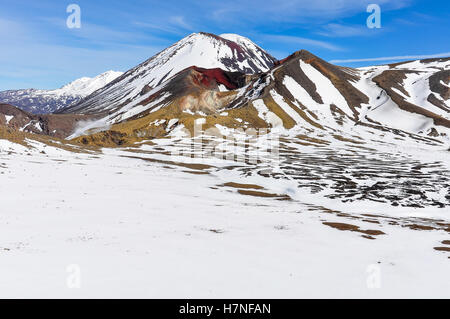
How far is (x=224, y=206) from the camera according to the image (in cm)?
3734

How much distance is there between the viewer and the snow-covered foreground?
595 inches

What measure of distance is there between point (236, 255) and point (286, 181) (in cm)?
4313

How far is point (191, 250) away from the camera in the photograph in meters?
20.3

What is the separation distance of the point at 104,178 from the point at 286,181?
32968 millimetres

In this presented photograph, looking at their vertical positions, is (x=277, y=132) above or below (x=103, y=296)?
above

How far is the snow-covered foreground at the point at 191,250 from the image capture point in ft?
49.5
